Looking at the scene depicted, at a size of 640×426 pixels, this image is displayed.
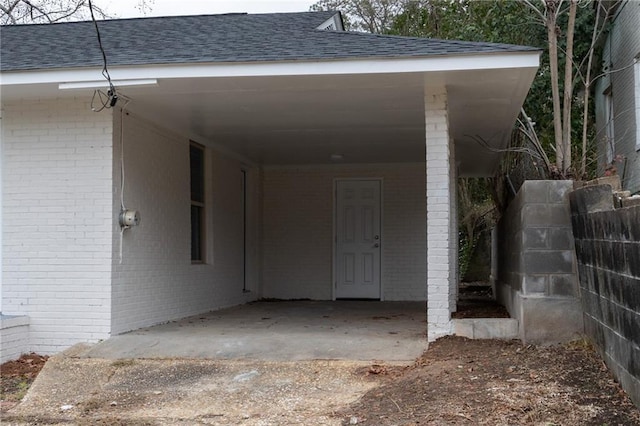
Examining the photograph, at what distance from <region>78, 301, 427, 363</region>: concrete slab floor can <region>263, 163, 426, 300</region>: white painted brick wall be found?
314 centimetres

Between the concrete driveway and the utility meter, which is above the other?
the utility meter

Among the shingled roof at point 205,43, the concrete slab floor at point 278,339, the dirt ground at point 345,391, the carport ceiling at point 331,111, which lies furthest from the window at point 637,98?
the dirt ground at point 345,391

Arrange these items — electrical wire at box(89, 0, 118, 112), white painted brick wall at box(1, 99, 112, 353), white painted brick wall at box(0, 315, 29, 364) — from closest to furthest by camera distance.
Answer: electrical wire at box(89, 0, 118, 112), white painted brick wall at box(0, 315, 29, 364), white painted brick wall at box(1, 99, 112, 353)

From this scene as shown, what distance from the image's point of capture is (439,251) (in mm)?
6984

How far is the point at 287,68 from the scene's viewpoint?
6.66 meters

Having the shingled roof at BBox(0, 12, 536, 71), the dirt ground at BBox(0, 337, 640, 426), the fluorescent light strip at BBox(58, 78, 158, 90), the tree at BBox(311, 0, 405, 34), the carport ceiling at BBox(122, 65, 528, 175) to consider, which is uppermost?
the tree at BBox(311, 0, 405, 34)

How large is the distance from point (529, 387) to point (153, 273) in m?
4.91

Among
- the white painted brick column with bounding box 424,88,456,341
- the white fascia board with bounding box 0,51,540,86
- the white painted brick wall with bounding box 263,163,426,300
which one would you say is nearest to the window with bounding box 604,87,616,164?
the white painted brick wall with bounding box 263,163,426,300

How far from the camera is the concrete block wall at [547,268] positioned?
6336mm

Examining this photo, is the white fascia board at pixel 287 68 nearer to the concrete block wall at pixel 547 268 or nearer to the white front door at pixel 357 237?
the concrete block wall at pixel 547 268

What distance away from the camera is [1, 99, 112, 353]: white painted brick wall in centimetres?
750

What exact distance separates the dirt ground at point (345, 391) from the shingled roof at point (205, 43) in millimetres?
2785

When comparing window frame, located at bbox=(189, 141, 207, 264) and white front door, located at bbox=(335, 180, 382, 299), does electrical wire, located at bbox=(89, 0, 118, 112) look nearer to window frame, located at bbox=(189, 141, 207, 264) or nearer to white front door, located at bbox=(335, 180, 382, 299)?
window frame, located at bbox=(189, 141, 207, 264)

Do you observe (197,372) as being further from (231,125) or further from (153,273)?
(231,125)
